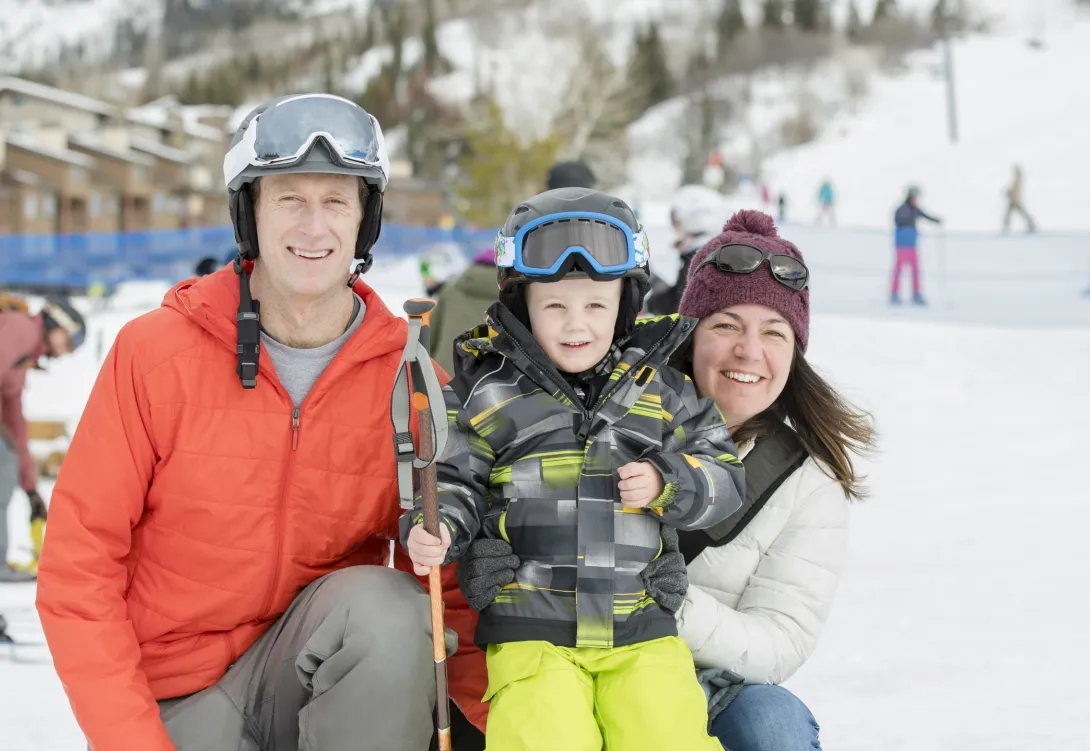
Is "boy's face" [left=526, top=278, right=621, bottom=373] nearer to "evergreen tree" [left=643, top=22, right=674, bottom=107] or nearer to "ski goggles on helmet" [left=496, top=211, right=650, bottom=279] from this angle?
"ski goggles on helmet" [left=496, top=211, right=650, bottom=279]

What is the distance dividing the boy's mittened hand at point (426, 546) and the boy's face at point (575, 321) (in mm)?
492

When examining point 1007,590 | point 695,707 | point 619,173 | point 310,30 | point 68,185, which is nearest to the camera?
point 695,707

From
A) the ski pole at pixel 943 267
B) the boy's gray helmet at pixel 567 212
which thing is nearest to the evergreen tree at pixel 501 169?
the ski pole at pixel 943 267

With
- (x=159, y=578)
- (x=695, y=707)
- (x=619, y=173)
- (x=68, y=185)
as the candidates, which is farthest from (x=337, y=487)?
(x=619, y=173)

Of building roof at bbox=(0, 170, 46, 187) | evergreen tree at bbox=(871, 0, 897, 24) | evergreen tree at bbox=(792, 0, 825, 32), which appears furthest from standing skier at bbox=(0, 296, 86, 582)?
evergreen tree at bbox=(792, 0, 825, 32)

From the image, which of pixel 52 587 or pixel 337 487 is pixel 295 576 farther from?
pixel 52 587

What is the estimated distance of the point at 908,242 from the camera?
15664mm

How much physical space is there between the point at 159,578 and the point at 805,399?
1.56 m

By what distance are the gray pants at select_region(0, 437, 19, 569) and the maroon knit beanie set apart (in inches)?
205

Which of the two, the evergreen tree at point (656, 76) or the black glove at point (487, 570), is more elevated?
the evergreen tree at point (656, 76)

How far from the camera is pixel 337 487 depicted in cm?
247

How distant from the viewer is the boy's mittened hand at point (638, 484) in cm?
223

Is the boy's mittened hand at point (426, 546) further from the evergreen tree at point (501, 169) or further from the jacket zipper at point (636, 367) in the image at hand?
the evergreen tree at point (501, 169)

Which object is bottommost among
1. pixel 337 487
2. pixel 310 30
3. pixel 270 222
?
pixel 337 487
